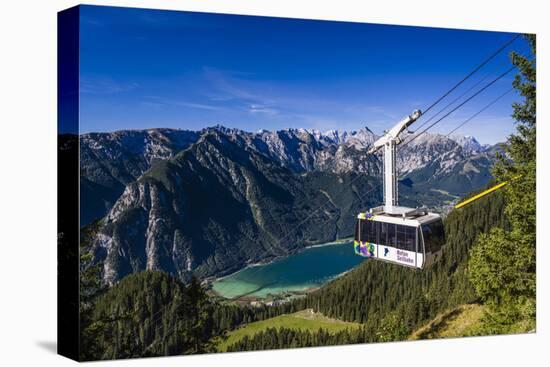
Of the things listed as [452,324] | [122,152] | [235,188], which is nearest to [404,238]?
[452,324]

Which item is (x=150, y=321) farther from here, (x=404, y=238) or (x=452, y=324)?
(x=452, y=324)

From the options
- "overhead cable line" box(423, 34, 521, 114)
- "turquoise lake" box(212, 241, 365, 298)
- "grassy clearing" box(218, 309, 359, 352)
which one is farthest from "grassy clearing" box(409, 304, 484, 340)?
"turquoise lake" box(212, 241, 365, 298)

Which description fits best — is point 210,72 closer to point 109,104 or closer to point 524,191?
point 109,104

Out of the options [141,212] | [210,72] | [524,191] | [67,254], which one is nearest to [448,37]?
[524,191]

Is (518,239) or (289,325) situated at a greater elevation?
(518,239)

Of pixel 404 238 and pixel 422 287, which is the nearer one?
pixel 404 238

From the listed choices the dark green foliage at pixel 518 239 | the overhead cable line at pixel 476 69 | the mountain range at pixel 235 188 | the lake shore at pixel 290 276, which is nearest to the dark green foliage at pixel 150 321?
the mountain range at pixel 235 188

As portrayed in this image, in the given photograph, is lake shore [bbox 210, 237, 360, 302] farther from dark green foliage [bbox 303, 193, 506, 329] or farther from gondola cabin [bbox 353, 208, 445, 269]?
gondola cabin [bbox 353, 208, 445, 269]
